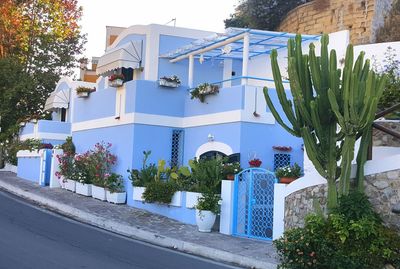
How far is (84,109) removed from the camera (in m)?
21.7

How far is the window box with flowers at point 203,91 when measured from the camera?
1625 centimetres

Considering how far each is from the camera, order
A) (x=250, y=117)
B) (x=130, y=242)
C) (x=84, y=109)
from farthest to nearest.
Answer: (x=84, y=109) → (x=250, y=117) → (x=130, y=242)

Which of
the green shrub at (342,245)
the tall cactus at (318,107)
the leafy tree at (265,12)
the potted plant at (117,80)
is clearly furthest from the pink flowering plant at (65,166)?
the leafy tree at (265,12)

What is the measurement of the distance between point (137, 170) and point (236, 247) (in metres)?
6.48

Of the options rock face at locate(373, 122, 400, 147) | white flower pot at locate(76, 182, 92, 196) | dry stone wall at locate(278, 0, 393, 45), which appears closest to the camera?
rock face at locate(373, 122, 400, 147)

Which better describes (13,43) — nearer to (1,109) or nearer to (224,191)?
(1,109)

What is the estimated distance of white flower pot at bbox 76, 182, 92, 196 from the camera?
747 inches

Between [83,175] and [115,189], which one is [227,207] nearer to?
[115,189]

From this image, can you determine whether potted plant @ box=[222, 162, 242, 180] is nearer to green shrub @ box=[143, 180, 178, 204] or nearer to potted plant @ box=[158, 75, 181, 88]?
green shrub @ box=[143, 180, 178, 204]

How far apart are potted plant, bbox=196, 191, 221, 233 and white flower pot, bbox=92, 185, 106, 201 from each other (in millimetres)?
5901

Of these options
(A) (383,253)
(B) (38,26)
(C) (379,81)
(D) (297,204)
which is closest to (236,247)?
(D) (297,204)

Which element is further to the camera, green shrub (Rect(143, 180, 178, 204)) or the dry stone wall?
the dry stone wall

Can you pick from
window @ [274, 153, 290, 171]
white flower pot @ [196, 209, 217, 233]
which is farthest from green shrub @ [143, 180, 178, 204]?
window @ [274, 153, 290, 171]

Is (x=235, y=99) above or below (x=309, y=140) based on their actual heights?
above
